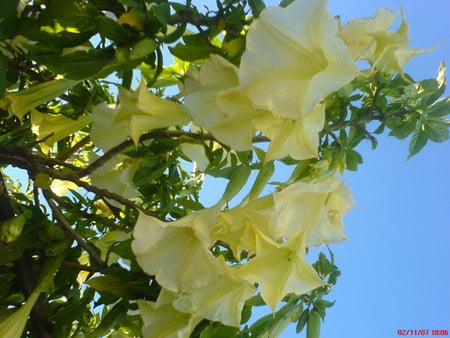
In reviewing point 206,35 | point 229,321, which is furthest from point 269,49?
point 229,321

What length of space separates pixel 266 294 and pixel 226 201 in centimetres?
17

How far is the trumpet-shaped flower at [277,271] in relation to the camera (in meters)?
0.61

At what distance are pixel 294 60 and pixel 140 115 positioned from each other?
246mm

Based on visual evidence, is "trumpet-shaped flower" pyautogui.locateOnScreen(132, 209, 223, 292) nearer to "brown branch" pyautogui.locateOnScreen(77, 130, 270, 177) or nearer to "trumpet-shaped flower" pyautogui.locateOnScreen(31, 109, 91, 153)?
"brown branch" pyautogui.locateOnScreen(77, 130, 270, 177)

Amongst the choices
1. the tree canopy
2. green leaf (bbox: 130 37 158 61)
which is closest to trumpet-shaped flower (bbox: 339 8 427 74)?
the tree canopy

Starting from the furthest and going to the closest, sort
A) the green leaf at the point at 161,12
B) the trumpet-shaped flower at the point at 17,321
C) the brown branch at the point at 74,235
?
the brown branch at the point at 74,235
the trumpet-shaped flower at the point at 17,321
the green leaf at the point at 161,12

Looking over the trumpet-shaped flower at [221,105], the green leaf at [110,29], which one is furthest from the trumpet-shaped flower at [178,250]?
the green leaf at [110,29]

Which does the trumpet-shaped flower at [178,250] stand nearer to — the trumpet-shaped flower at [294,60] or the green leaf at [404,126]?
the trumpet-shaped flower at [294,60]

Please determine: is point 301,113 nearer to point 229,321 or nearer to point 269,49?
point 269,49

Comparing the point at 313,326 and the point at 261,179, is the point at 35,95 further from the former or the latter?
the point at 313,326

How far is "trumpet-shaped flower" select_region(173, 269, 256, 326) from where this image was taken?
67 cm

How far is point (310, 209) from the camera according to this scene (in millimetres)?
630

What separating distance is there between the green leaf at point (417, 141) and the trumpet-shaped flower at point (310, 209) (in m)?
0.33

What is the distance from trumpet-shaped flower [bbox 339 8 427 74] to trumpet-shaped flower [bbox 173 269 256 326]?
0.99 ft
